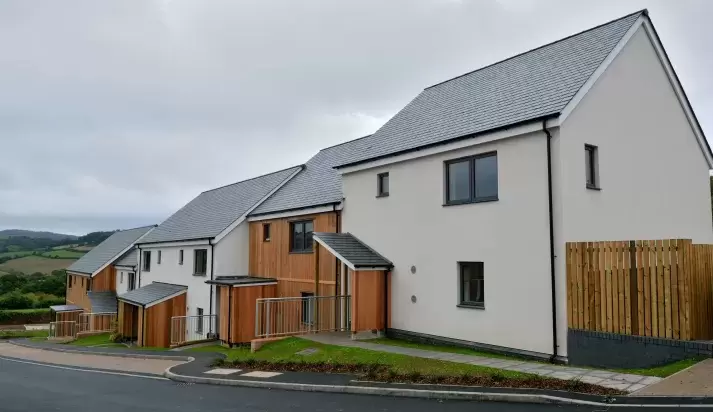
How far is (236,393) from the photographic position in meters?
10.9

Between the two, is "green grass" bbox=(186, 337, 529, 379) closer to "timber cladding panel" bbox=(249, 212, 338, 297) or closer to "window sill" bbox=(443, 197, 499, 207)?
"timber cladding panel" bbox=(249, 212, 338, 297)

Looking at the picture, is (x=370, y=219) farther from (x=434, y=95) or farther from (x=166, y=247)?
(x=166, y=247)

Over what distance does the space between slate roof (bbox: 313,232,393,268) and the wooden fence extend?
20.6 ft

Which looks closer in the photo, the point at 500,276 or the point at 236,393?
the point at 236,393

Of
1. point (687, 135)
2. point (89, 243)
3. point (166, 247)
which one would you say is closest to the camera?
point (687, 135)

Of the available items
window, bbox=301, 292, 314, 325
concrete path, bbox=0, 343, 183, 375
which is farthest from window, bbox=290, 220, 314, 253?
concrete path, bbox=0, 343, 183, 375

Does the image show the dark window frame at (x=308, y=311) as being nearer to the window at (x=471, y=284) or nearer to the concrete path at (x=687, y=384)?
the window at (x=471, y=284)

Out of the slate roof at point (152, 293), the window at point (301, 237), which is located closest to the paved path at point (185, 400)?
the window at point (301, 237)

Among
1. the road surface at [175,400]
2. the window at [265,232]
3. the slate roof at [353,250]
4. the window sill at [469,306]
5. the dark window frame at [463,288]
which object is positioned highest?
the window at [265,232]

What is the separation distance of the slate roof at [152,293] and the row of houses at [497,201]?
698 centimetres

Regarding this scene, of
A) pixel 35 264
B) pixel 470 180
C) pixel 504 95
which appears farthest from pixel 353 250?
pixel 35 264

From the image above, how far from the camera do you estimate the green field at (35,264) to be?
82938mm

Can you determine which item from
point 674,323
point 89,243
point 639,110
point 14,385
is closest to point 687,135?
point 639,110

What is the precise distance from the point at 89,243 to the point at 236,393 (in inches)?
4805
